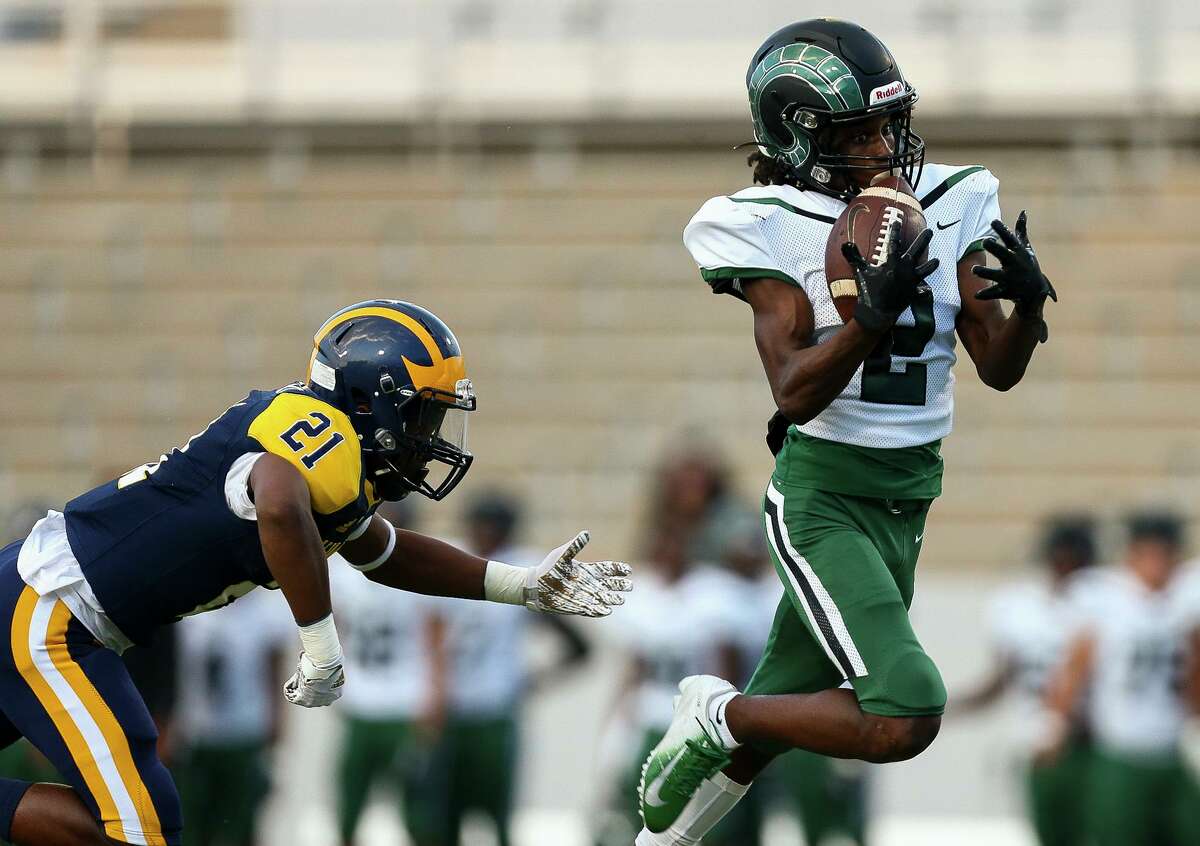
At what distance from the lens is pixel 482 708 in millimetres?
8062

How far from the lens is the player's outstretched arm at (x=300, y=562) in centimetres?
420

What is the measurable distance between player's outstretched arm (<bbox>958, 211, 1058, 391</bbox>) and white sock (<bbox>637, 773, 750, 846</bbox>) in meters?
1.14

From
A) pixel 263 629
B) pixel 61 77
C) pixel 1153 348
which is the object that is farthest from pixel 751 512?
pixel 61 77

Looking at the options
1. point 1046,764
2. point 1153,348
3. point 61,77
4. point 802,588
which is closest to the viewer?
point 802,588

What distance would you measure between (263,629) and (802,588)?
4192 millimetres

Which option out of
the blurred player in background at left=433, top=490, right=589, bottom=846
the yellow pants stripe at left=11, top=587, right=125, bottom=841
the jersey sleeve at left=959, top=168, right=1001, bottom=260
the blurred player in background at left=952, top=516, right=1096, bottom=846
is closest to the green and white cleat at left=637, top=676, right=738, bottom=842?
the jersey sleeve at left=959, top=168, right=1001, bottom=260

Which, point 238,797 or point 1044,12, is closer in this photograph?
point 238,797

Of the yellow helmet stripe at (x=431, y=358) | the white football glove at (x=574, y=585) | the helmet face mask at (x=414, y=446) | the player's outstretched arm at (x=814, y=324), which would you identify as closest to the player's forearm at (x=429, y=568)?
the white football glove at (x=574, y=585)

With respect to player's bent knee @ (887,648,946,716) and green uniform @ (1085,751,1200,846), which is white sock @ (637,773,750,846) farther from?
green uniform @ (1085,751,1200,846)

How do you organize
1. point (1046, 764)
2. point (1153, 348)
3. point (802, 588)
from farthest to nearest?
point (1153, 348) < point (1046, 764) < point (802, 588)

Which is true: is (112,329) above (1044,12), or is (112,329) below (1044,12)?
below

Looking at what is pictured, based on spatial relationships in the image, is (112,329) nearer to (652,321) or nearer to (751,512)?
(652,321)

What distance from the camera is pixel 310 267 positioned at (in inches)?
502

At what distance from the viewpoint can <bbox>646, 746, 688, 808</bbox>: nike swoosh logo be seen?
480 centimetres
